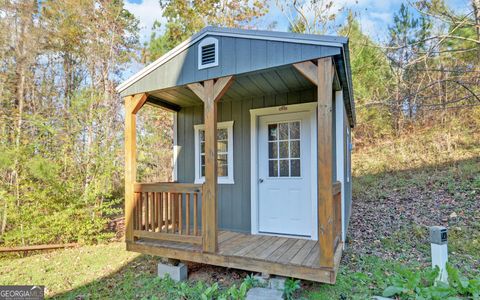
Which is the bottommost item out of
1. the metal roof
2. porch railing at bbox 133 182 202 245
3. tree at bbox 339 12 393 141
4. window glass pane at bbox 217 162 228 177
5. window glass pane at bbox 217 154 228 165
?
porch railing at bbox 133 182 202 245

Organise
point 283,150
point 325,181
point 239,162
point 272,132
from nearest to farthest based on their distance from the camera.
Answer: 1. point 325,181
2. point 283,150
3. point 272,132
4. point 239,162

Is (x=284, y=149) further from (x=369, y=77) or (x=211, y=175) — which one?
(x=369, y=77)

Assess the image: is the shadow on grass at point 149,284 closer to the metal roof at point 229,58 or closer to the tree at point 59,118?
the tree at point 59,118

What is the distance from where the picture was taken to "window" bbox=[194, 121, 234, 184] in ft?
15.0

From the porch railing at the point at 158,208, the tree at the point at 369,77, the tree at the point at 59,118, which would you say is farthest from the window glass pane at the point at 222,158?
the tree at the point at 369,77

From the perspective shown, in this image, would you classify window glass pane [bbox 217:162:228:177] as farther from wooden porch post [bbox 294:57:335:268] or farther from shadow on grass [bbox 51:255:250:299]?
wooden porch post [bbox 294:57:335:268]

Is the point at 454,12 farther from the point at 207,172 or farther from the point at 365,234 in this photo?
the point at 207,172

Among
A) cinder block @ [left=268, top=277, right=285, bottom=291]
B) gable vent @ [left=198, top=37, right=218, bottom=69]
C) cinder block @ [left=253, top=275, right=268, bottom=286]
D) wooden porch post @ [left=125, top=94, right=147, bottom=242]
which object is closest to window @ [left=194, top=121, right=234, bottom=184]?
wooden porch post @ [left=125, top=94, right=147, bottom=242]

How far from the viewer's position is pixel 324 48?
Result: 2.67 metres

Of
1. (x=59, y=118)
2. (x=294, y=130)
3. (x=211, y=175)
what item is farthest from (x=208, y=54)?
(x=59, y=118)

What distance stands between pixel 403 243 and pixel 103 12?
28.9ft

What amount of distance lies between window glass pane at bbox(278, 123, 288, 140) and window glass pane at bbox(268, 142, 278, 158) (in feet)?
0.49

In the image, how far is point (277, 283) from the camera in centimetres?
291

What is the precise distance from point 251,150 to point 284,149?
1.74ft
